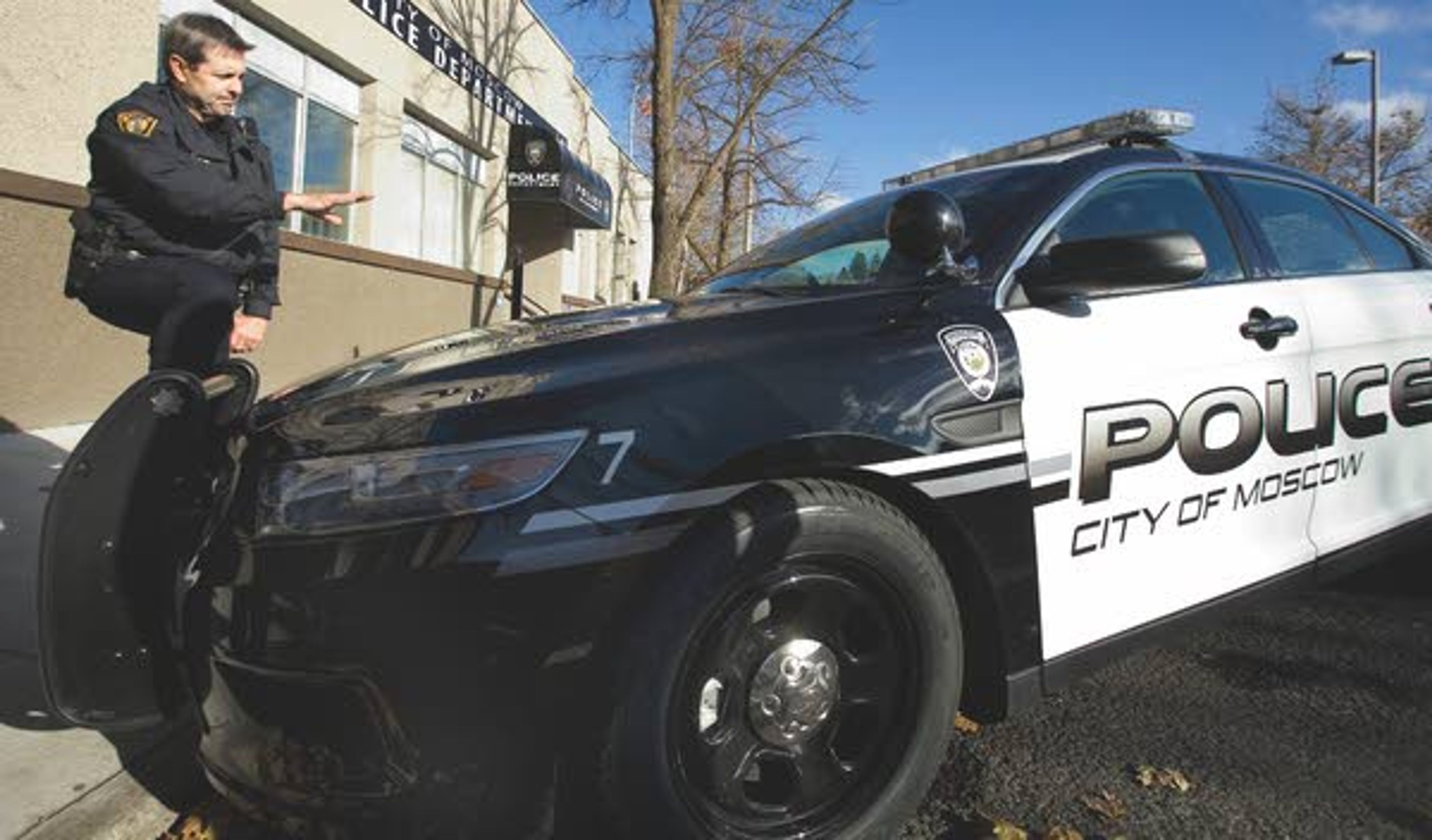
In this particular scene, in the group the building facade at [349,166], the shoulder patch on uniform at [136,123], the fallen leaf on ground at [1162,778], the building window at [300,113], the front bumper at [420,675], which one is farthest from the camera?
the building window at [300,113]

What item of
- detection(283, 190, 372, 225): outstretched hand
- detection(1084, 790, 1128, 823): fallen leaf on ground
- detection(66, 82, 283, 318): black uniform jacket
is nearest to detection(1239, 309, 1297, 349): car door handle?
detection(1084, 790, 1128, 823): fallen leaf on ground

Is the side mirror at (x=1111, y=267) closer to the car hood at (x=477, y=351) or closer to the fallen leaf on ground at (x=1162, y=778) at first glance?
the car hood at (x=477, y=351)

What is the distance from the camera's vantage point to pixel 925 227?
7.27ft

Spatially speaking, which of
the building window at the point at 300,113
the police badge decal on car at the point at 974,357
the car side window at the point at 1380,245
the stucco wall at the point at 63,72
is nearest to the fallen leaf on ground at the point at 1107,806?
the police badge decal on car at the point at 974,357

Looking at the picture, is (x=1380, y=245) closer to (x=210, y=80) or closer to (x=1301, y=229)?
(x=1301, y=229)

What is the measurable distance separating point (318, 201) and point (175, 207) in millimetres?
540

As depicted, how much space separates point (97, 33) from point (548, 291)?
38.7 ft

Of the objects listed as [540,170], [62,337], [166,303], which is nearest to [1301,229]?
[166,303]

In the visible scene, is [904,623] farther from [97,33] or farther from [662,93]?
[662,93]

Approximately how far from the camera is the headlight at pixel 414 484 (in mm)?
1603

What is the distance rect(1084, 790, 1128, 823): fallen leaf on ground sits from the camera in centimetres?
223

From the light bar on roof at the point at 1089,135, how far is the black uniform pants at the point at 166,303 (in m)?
2.39

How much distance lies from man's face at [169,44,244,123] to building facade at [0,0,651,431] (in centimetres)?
397

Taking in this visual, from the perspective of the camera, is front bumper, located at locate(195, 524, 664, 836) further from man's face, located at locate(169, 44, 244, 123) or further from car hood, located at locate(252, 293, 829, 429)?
man's face, located at locate(169, 44, 244, 123)
